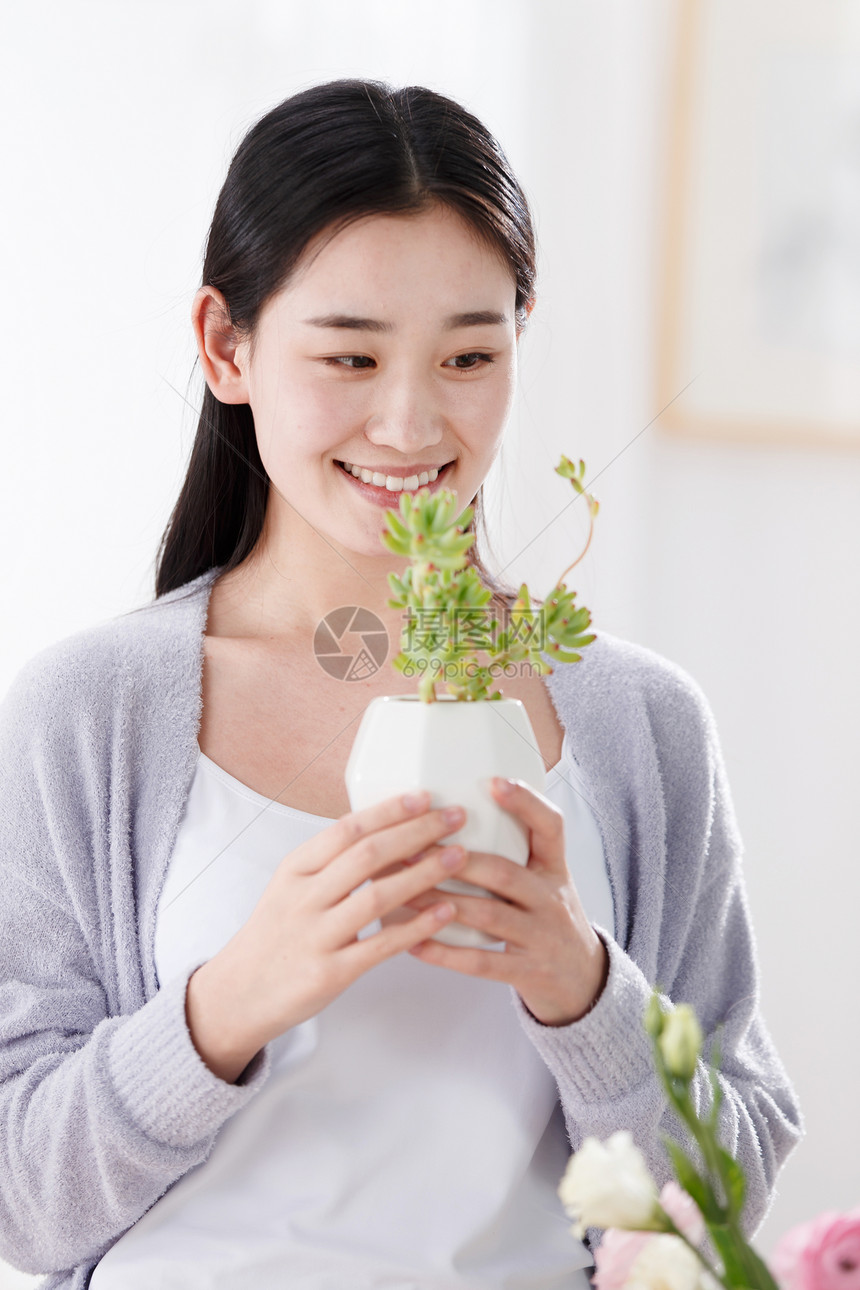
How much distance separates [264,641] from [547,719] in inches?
9.7

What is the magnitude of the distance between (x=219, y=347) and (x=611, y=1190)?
77 centimetres

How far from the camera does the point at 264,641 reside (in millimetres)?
1048

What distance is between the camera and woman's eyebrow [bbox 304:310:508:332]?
867 millimetres

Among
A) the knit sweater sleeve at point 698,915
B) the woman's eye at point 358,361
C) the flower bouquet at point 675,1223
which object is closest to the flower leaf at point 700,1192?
the flower bouquet at point 675,1223

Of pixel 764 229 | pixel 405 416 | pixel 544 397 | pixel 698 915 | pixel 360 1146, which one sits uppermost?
pixel 764 229

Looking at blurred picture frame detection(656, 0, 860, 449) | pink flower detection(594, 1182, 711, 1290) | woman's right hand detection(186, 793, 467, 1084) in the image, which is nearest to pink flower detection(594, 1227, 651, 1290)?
pink flower detection(594, 1182, 711, 1290)

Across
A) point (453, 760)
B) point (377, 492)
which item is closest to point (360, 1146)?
point (453, 760)

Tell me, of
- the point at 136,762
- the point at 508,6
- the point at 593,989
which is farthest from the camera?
the point at 508,6

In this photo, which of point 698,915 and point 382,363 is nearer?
point 382,363

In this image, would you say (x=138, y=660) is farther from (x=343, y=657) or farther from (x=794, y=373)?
(x=794, y=373)

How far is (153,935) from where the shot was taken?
0.92 meters

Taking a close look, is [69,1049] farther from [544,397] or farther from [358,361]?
[544,397]

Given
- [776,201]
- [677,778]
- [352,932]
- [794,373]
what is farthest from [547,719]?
[776,201]

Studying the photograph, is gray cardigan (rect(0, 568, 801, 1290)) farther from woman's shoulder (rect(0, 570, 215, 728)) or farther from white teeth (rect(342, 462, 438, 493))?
white teeth (rect(342, 462, 438, 493))
